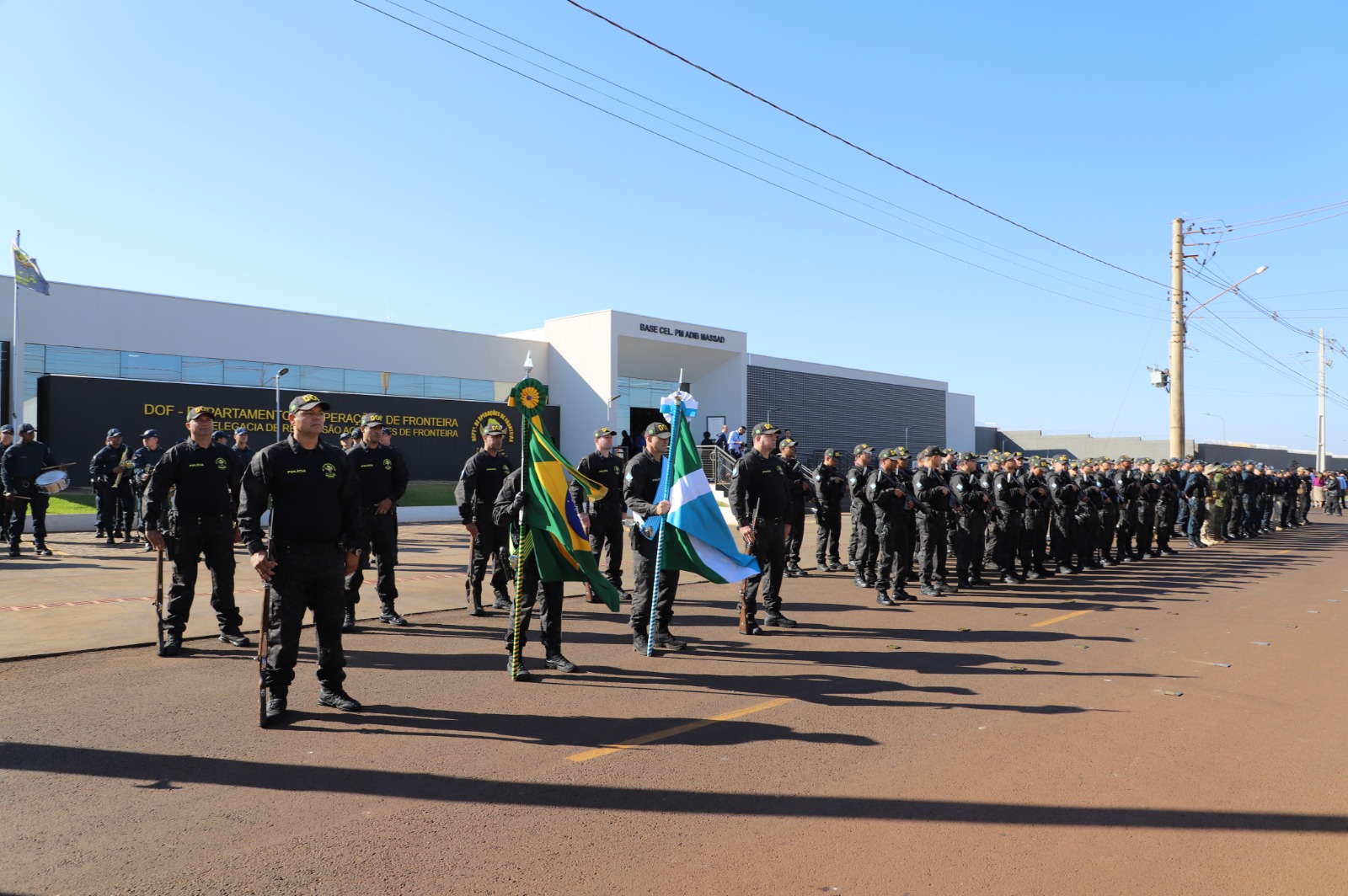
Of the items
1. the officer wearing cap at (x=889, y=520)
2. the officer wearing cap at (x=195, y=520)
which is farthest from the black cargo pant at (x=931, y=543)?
the officer wearing cap at (x=195, y=520)

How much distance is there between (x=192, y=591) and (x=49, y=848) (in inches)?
169

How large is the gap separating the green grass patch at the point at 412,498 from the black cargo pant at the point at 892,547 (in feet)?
52.0

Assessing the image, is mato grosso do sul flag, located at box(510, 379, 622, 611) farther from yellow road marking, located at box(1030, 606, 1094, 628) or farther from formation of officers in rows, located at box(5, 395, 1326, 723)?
yellow road marking, located at box(1030, 606, 1094, 628)

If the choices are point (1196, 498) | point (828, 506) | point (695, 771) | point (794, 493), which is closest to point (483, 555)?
point (794, 493)

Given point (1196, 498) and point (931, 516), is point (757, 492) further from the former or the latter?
point (1196, 498)

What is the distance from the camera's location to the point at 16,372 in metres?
21.1

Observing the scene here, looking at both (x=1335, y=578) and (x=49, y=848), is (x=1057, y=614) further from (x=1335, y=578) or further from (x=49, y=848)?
(x=49, y=848)

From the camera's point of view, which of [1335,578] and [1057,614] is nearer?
A: [1057,614]

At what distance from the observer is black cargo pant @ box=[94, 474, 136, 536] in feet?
55.5

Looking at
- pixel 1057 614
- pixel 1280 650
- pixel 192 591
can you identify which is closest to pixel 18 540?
pixel 192 591

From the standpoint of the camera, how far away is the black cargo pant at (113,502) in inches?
666

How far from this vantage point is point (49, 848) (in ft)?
12.7

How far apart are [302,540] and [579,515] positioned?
2308 millimetres

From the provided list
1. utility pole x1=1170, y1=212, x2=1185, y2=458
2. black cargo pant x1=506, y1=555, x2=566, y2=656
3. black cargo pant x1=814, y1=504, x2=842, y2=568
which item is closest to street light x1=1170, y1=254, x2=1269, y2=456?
utility pole x1=1170, y1=212, x2=1185, y2=458
